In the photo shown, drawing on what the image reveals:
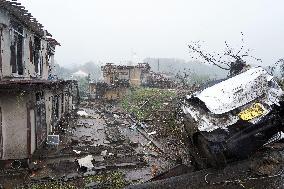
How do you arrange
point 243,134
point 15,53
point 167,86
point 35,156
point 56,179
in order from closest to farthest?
point 243,134 → point 56,179 → point 35,156 → point 15,53 → point 167,86

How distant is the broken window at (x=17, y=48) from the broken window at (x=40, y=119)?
1476 mm

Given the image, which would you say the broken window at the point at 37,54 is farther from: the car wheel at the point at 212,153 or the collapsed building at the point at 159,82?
the collapsed building at the point at 159,82

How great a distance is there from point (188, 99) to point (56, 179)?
7067 mm

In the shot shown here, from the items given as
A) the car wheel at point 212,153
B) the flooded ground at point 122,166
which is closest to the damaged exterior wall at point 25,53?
the flooded ground at point 122,166

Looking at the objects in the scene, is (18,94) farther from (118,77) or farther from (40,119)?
(118,77)

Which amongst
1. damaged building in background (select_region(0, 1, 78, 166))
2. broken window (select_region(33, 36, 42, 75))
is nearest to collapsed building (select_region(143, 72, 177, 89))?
broken window (select_region(33, 36, 42, 75))

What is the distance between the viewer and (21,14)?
42.7 feet

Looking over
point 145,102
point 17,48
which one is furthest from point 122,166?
point 145,102

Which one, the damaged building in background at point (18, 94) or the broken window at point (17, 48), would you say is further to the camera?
the broken window at point (17, 48)

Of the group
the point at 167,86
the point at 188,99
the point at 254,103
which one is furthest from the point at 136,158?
the point at 167,86

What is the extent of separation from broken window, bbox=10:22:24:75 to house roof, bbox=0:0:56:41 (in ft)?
1.27

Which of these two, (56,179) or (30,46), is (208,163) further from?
(30,46)

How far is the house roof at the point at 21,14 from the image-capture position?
11.4 metres

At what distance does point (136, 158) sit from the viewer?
13.6 metres
